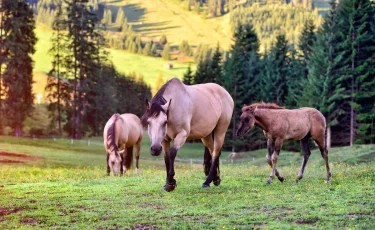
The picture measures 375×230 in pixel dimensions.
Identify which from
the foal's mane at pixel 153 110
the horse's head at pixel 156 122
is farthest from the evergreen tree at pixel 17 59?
the horse's head at pixel 156 122

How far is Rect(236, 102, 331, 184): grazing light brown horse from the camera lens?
15.4 metres

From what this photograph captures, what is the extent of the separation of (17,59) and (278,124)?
53667 millimetres

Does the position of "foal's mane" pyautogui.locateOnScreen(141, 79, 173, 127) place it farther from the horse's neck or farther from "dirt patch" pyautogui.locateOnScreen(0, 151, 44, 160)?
"dirt patch" pyautogui.locateOnScreen(0, 151, 44, 160)

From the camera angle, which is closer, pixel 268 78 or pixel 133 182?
pixel 133 182

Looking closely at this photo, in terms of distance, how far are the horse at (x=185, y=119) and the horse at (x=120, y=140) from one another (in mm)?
8425

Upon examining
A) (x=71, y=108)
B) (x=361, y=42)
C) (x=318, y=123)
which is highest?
(x=361, y=42)

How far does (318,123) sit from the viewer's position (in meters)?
16.1

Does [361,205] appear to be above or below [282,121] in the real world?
below

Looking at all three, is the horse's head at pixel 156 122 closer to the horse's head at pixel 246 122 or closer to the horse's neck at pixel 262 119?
the horse's head at pixel 246 122

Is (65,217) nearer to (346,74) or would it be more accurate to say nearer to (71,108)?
(346,74)

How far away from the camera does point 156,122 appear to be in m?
12.6

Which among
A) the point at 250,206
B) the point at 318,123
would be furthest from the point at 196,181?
the point at 250,206

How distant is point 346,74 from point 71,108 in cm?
4141

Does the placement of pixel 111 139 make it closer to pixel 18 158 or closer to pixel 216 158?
pixel 216 158
